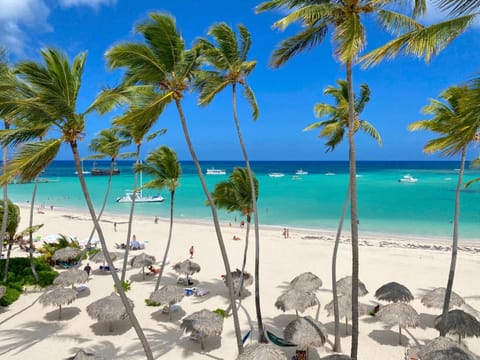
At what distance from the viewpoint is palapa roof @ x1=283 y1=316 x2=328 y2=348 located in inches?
348

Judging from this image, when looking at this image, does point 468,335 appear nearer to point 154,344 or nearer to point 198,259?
point 154,344

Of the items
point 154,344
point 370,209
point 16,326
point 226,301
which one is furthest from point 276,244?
point 370,209

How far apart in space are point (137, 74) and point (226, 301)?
10.1 meters

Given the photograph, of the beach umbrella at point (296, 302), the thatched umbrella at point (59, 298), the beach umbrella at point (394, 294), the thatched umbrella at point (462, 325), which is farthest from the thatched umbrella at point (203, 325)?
the thatched umbrella at point (462, 325)

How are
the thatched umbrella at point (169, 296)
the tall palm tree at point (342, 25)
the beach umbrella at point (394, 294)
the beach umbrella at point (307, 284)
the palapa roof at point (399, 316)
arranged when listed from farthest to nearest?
the beach umbrella at point (307, 284)
the beach umbrella at point (394, 294)
the thatched umbrella at point (169, 296)
the palapa roof at point (399, 316)
the tall palm tree at point (342, 25)

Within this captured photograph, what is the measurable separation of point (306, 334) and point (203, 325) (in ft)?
9.89

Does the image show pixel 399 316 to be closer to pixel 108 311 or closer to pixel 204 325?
pixel 204 325

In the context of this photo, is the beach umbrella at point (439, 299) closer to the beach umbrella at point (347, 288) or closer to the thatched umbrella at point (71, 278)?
the beach umbrella at point (347, 288)

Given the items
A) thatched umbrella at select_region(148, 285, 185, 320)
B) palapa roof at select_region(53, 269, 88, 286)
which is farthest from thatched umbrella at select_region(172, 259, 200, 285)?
palapa roof at select_region(53, 269, 88, 286)

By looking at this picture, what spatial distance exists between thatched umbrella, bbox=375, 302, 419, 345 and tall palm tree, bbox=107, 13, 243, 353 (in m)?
8.00

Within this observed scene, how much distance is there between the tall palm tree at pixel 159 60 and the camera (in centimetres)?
716

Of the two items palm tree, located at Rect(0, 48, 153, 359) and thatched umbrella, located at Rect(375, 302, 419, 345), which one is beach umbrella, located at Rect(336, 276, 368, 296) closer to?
thatched umbrella, located at Rect(375, 302, 419, 345)

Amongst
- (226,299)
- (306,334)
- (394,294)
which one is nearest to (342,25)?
(306,334)

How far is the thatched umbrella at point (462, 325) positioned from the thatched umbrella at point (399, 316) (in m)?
0.92
